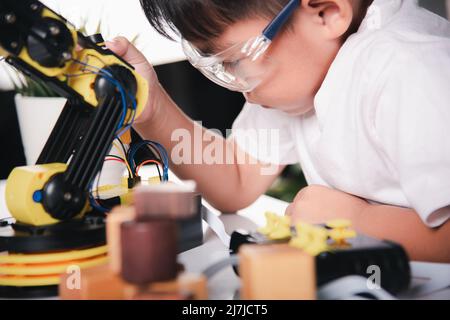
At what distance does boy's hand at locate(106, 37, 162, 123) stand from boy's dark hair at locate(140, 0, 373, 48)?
0.33 feet

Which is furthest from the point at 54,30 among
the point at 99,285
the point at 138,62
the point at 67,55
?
the point at 138,62

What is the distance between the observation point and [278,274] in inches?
13.1

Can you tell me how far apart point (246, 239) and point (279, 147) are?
0.70 metres

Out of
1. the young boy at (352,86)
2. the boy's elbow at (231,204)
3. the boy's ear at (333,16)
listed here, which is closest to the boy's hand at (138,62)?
the young boy at (352,86)

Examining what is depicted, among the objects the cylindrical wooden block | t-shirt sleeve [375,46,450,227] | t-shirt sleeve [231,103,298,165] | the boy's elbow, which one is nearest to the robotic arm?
the cylindrical wooden block

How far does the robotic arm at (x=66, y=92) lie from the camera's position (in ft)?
1.66

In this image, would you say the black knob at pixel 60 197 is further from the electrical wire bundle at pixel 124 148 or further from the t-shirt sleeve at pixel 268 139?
the t-shirt sleeve at pixel 268 139

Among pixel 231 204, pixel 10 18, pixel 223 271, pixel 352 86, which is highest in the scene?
pixel 10 18

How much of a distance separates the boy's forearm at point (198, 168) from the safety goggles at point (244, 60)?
0.66ft

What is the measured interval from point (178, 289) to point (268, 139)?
86 centimetres

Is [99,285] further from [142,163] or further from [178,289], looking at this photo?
[142,163]

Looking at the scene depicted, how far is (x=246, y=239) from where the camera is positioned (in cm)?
51
